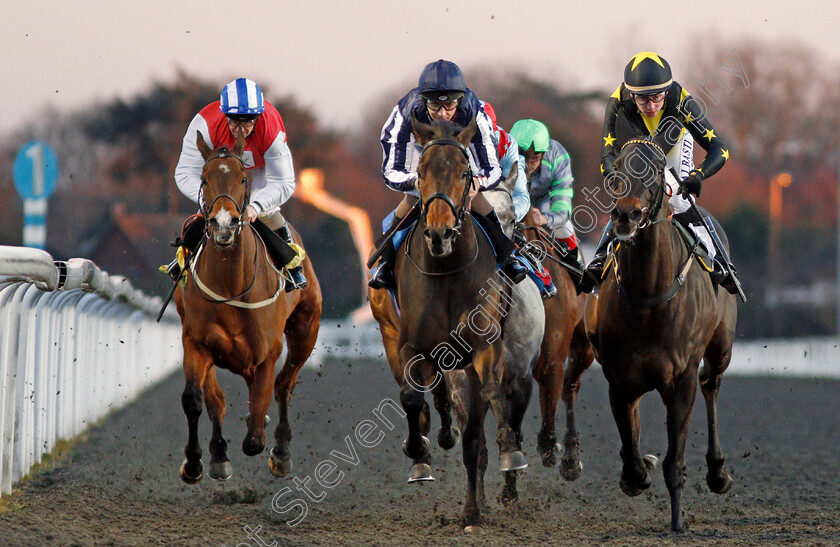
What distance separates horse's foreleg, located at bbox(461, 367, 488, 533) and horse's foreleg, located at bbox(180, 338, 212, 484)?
156cm

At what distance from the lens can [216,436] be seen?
6.34 metres

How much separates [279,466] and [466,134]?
283 cm

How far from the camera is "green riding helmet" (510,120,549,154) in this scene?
8242 mm

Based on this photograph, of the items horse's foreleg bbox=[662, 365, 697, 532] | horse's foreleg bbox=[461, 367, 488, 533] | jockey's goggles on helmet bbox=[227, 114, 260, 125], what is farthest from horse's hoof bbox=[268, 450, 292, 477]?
horse's foreleg bbox=[662, 365, 697, 532]

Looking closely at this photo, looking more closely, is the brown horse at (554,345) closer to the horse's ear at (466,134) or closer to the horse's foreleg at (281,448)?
the horse's ear at (466,134)

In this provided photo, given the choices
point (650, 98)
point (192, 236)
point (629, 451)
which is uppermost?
point (650, 98)

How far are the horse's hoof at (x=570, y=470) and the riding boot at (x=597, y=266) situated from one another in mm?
1266

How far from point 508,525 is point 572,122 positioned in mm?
21223

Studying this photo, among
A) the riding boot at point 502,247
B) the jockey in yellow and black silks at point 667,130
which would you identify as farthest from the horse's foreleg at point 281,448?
the jockey in yellow and black silks at point 667,130

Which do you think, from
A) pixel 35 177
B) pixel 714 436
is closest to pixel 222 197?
pixel 714 436

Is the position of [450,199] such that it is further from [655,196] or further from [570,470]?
[570,470]

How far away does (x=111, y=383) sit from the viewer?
1091 cm

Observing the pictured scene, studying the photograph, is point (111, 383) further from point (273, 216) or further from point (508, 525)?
point (508, 525)

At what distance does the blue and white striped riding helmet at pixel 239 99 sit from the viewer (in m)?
6.40
